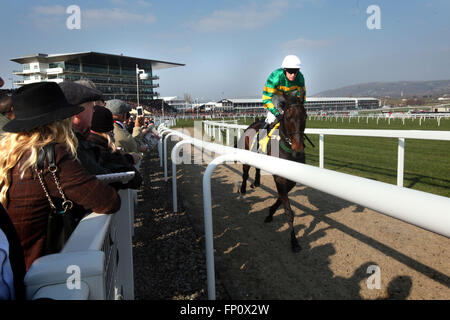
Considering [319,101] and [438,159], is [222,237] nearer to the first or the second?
[438,159]

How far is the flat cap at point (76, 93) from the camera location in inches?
79.8

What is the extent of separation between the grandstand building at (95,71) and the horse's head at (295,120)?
63.6 m

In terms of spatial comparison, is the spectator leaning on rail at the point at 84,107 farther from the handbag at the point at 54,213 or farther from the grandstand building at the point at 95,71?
the grandstand building at the point at 95,71

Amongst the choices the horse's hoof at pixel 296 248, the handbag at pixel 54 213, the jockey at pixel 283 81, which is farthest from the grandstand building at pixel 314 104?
the handbag at pixel 54 213

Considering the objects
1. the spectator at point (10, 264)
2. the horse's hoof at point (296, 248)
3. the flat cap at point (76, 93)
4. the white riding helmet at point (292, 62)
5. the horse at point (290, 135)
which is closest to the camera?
the spectator at point (10, 264)

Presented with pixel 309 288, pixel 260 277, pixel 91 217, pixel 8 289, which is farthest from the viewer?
pixel 260 277

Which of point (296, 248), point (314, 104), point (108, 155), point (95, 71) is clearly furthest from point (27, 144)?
point (314, 104)

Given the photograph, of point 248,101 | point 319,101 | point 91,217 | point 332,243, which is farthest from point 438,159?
point 319,101

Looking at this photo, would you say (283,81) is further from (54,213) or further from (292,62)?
(54,213)

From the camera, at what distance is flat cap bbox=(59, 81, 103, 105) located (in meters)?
2.03

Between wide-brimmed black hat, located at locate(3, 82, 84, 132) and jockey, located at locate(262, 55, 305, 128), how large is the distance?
10.2ft

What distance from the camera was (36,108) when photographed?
1.42 metres

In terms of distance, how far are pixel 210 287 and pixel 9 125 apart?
1430mm

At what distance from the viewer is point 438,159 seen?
8.14 metres
